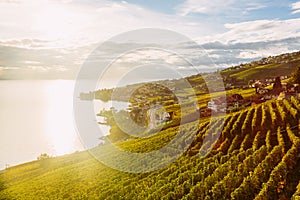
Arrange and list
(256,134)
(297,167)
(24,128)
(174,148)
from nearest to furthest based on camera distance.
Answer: (297,167), (256,134), (174,148), (24,128)

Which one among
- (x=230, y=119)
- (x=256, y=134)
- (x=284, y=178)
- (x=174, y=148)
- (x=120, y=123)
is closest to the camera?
(x=284, y=178)

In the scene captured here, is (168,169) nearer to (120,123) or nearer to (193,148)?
(193,148)

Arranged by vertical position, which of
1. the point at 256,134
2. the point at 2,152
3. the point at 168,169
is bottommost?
the point at 2,152

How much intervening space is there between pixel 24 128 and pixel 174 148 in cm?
9505

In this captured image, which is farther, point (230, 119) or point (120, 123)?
point (120, 123)

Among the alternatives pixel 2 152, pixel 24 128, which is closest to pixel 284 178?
pixel 2 152

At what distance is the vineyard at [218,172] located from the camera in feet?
51.5

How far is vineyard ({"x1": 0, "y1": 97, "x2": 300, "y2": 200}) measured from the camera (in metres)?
15.7

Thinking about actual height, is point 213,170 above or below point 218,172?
below

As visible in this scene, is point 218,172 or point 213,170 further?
point 213,170

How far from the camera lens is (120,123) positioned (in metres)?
92.6

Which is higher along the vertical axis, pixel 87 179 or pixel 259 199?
pixel 259 199

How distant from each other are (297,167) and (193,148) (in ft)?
33.3

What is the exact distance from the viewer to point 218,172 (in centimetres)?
1811
